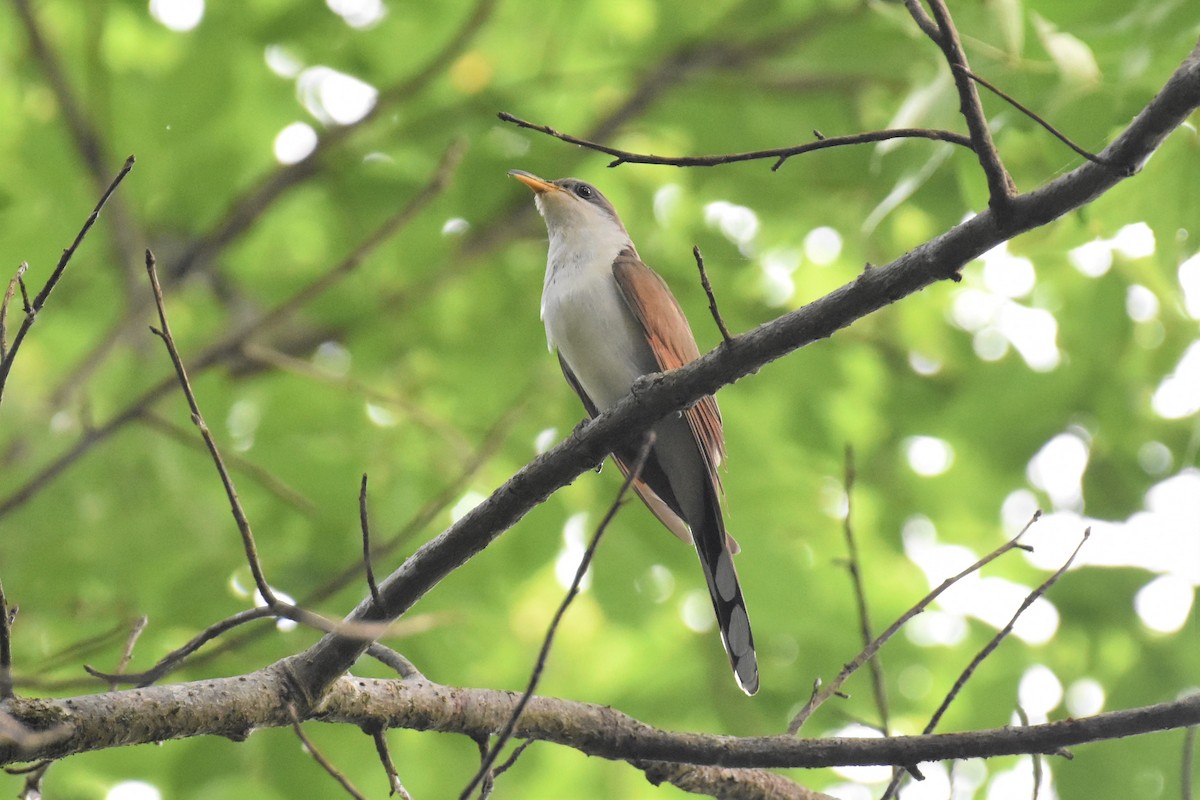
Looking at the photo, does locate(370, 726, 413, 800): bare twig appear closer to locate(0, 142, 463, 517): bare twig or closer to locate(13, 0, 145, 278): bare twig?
locate(0, 142, 463, 517): bare twig

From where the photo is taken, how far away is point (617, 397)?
5.28 meters

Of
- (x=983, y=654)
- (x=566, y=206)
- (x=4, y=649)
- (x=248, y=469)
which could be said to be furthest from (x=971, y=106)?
(x=566, y=206)

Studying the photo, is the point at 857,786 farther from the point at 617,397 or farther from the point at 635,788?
the point at 617,397

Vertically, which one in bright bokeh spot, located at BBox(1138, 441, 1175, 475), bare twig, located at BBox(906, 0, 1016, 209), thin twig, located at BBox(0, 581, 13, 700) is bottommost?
thin twig, located at BBox(0, 581, 13, 700)

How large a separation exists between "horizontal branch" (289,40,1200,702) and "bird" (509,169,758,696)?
165cm

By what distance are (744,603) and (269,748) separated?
2342 millimetres

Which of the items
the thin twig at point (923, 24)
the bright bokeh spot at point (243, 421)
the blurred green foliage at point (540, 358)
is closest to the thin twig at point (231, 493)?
the thin twig at point (923, 24)

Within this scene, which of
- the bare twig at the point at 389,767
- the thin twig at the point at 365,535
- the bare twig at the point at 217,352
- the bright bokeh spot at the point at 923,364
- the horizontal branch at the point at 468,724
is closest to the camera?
the horizontal branch at the point at 468,724

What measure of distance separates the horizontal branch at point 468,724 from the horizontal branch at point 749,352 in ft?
0.58

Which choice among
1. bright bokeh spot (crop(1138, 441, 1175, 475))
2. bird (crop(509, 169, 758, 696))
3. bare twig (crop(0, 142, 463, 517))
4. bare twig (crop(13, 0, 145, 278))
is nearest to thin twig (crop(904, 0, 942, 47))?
bird (crop(509, 169, 758, 696))

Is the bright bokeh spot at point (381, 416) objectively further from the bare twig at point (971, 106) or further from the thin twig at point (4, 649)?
the bare twig at point (971, 106)

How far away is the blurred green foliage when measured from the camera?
16.4 feet

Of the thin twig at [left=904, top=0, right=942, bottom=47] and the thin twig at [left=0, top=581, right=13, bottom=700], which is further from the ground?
the thin twig at [left=904, top=0, right=942, bottom=47]

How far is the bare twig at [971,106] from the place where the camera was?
234cm
